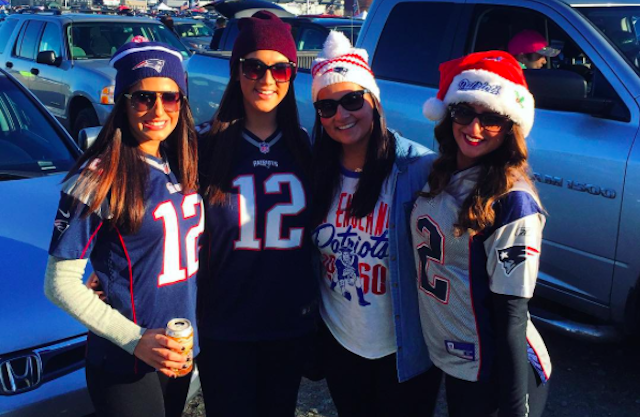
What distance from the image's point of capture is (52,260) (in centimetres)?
187

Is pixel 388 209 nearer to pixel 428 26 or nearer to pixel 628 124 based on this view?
pixel 628 124

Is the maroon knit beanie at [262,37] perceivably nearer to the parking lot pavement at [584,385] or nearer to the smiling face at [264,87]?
the smiling face at [264,87]

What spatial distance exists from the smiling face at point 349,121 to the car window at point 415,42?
2.04m

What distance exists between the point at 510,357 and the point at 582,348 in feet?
7.98

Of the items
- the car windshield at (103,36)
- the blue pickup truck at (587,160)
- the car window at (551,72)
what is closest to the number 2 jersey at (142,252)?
the blue pickup truck at (587,160)

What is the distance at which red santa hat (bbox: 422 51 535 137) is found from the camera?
1.93 meters

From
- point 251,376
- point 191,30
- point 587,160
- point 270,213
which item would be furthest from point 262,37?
point 191,30

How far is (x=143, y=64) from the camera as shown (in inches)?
78.9

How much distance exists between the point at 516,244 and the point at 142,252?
111 centimetres

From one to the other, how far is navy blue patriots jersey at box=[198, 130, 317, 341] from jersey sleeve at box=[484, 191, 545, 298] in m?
0.73

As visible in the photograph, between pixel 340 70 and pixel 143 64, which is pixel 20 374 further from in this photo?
pixel 340 70

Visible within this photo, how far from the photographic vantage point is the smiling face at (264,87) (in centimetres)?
228

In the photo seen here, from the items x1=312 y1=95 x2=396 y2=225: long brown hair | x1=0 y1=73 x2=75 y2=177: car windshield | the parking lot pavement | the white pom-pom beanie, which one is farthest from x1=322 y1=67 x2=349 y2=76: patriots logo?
x1=0 y1=73 x2=75 y2=177: car windshield

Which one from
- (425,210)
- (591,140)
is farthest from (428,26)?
(425,210)
